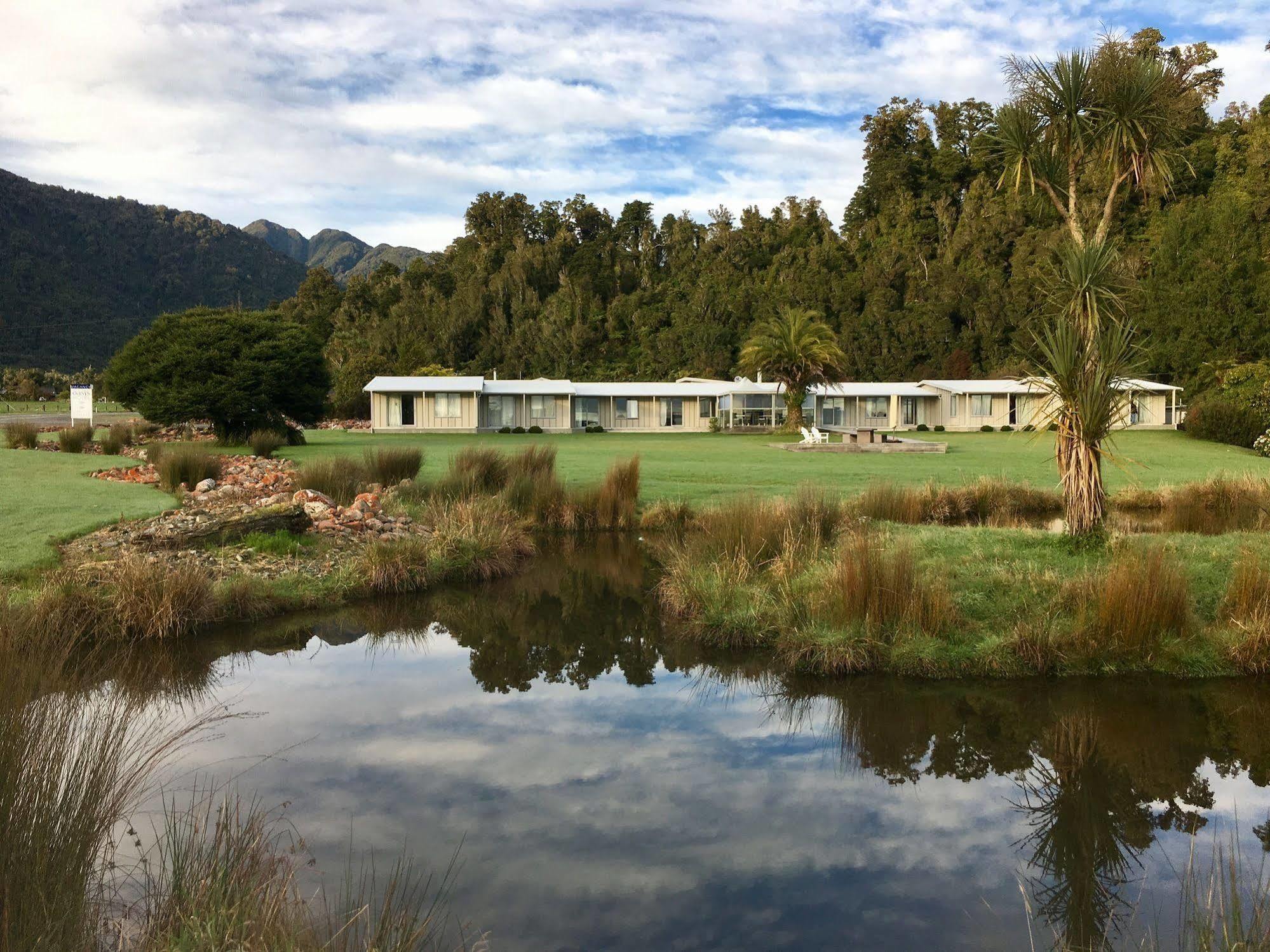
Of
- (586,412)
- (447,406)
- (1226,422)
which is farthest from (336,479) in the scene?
(586,412)

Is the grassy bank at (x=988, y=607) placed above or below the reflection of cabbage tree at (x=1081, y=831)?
above

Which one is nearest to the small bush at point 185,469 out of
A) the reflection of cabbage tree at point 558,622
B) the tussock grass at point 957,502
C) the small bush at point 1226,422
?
the reflection of cabbage tree at point 558,622

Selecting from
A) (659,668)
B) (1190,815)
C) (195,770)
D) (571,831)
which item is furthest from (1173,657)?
(195,770)

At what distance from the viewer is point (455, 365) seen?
66688 mm

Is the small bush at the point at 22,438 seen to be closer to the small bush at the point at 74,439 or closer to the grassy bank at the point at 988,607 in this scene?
the small bush at the point at 74,439

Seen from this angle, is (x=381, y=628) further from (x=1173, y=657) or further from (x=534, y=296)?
(x=534, y=296)

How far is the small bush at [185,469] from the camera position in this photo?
52.6 feet

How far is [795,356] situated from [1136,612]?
32479mm

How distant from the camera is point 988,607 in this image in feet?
28.1

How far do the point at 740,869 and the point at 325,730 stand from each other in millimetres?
3305

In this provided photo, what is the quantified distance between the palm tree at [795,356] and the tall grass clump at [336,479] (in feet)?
85.6

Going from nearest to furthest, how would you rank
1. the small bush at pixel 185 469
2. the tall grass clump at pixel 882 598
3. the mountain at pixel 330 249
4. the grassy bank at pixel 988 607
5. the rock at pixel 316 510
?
the grassy bank at pixel 988 607 < the tall grass clump at pixel 882 598 < the rock at pixel 316 510 < the small bush at pixel 185 469 < the mountain at pixel 330 249

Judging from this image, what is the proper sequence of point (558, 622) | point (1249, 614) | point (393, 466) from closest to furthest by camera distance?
1. point (1249, 614)
2. point (558, 622)
3. point (393, 466)

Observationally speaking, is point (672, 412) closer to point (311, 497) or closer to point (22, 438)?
point (22, 438)
